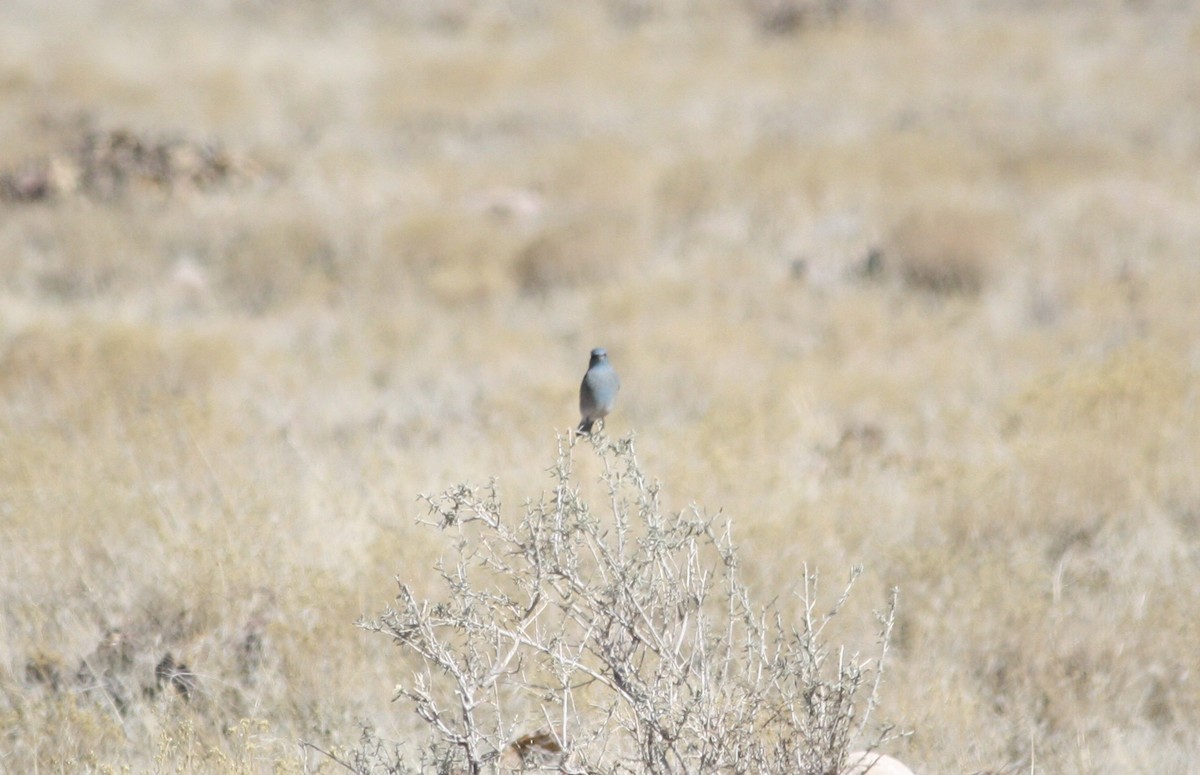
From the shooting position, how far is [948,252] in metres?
8.95

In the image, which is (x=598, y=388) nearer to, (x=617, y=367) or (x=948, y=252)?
(x=617, y=367)

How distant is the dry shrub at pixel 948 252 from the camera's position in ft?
29.3

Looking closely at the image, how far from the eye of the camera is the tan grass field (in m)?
3.94

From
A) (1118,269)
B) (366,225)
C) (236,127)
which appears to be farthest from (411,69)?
(1118,269)

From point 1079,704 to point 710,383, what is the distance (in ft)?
11.6

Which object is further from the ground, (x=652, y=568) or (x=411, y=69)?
(x=411, y=69)

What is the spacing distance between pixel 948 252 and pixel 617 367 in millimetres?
3238

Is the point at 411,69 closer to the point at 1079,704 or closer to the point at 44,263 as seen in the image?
the point at 44,263

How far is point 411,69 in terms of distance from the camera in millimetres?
18375

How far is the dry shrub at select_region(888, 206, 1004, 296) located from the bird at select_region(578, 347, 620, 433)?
5801 mm

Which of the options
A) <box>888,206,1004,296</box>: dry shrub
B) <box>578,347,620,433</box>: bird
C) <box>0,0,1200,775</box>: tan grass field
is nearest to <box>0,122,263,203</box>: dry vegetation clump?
<box>0,0,1200,775</box>: tan grass field

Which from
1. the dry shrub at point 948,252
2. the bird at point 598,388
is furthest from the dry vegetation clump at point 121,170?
the bird at point 598,388

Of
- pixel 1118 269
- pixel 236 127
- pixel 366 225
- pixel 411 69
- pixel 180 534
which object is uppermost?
pixel 411 69

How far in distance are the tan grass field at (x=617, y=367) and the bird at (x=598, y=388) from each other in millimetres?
1039
